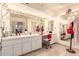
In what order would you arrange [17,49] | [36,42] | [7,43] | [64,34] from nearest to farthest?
[7,43] < [17,49] < [64,34] < [36,42]

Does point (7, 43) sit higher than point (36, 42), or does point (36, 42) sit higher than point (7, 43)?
point (7, 43)

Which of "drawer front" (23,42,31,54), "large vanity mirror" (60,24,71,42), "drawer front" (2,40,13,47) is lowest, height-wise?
"drawer front" (23,42,31,54)

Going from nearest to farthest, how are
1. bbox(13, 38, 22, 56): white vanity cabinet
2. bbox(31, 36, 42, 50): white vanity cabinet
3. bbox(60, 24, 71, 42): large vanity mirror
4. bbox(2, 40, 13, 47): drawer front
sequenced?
bbox(2, 40, 13, 47): drawer front
bbox(13, 38, 22, 56): white vanity cabinet
bbox(60, 24, 71, 42): large vanity mirror
bbox(31, 36, 42, 50): white vanity cabinet

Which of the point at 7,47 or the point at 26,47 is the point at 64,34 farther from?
the point at 7,47

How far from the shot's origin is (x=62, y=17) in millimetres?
2225

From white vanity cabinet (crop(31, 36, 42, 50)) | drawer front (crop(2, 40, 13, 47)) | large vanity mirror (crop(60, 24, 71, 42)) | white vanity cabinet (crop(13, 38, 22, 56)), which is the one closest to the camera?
drawer front (crop(2, 40, 13, 47))

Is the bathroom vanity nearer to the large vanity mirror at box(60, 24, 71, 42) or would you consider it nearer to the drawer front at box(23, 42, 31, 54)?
the drawer front at box(23, 42, 31, 54)

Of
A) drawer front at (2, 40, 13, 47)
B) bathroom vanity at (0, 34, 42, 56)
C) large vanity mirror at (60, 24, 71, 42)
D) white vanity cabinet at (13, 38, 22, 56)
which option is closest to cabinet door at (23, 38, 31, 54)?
bathroom vanity at (0, 34, 42, 56)

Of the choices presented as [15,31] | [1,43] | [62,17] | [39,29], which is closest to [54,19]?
[62,17]

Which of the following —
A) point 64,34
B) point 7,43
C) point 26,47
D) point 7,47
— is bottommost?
point 26,47

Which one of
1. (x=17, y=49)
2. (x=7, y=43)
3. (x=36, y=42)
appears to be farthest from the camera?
(x=36, y=42)

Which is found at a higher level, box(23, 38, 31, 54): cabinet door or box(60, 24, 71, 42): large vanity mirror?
box(60, 24, 71, 42): large vanity mirror

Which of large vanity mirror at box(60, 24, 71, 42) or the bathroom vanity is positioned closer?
the bathroom vanity

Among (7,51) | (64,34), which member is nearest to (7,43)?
(7,51)
